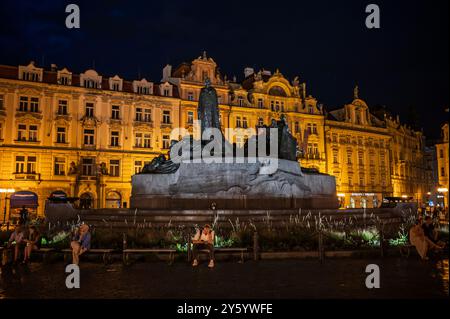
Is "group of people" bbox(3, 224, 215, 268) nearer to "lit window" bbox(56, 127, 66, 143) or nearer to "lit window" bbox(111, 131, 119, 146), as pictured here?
"lit window" bbox(56, 127, 66, 143)

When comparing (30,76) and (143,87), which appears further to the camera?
(143,87)

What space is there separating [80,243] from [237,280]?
4.51m

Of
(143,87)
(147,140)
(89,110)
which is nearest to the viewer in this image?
(89,110)

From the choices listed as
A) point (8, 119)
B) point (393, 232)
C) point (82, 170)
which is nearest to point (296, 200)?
point (393, 232)

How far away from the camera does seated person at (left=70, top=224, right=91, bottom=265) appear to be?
10.7 metres

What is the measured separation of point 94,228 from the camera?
14.1m

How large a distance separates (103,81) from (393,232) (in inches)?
1416

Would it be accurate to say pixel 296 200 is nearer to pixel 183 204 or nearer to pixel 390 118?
pixel 183 204

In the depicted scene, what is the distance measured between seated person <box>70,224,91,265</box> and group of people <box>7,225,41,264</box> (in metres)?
1.43

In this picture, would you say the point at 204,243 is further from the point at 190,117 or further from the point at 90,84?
the point at 190,117

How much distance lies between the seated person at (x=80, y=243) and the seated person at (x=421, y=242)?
8666mm

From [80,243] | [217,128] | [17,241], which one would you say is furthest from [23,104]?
[80,243]

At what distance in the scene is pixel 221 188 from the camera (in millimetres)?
17875

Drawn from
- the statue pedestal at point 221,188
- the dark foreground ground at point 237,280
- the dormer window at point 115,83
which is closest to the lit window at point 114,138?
the dormer window at point 115,83
